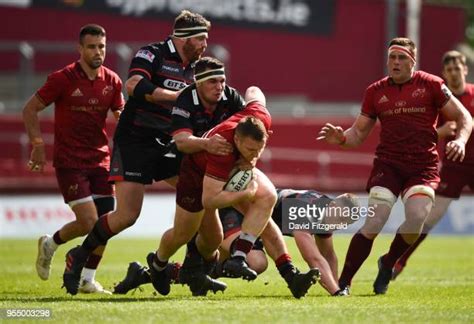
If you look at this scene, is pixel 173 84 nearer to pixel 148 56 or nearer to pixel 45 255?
pixel 148 56

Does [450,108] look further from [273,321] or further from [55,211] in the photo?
[55,211]

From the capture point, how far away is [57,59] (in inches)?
1199

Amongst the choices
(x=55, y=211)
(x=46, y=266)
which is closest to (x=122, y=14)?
(x=55, y=211)

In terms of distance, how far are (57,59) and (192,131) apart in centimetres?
2063

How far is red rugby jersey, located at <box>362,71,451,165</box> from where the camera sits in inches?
443

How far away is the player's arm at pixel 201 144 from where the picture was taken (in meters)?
9.92

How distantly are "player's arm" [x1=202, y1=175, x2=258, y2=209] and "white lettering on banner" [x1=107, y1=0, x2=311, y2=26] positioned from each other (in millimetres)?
21766

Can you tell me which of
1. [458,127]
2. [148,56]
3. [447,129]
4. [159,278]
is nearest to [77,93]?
[148,56]

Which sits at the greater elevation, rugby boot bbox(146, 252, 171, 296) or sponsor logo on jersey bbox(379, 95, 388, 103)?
sponsor logo on jersey bbox(379, 95, 388, 103)

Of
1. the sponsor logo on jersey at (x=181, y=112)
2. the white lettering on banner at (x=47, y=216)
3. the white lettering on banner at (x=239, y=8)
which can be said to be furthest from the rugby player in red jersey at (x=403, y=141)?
the white lettering on banner at (x=239, y=8)

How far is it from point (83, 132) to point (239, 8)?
2104 centimetres

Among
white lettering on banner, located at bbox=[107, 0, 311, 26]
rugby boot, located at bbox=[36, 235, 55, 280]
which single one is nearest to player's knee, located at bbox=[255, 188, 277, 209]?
rugby boot, located at bbox=[36, 235, 55, 280]

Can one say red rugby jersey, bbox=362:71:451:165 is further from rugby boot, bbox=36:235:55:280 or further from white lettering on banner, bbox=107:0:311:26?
white lettering on banner, bbox=107:0:311:26

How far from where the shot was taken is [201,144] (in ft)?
32.9
